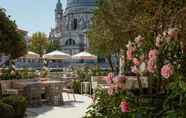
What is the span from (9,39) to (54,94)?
329 cm

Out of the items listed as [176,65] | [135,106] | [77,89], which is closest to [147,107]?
[135,106]

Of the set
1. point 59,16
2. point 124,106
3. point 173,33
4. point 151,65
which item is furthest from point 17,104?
point 59,16

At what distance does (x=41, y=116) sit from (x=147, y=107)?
6.07 metres

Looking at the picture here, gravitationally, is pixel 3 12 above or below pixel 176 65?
above

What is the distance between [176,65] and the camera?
233 inches

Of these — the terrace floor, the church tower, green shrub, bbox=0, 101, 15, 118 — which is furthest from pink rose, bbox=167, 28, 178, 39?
the church tower

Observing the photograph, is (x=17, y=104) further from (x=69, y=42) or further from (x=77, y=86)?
(x=69, y=42)

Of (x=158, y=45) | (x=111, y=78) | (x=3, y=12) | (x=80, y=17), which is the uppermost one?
(x=80, y=17)

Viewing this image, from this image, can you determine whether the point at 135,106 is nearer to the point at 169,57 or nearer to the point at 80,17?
the point at 169,57

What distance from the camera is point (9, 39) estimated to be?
12.6 metres

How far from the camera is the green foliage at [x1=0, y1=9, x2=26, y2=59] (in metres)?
12.4

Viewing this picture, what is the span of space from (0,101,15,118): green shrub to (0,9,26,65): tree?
96.7 inches

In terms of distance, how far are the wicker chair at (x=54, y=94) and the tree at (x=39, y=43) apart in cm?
6815

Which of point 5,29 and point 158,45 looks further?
point 5,29
